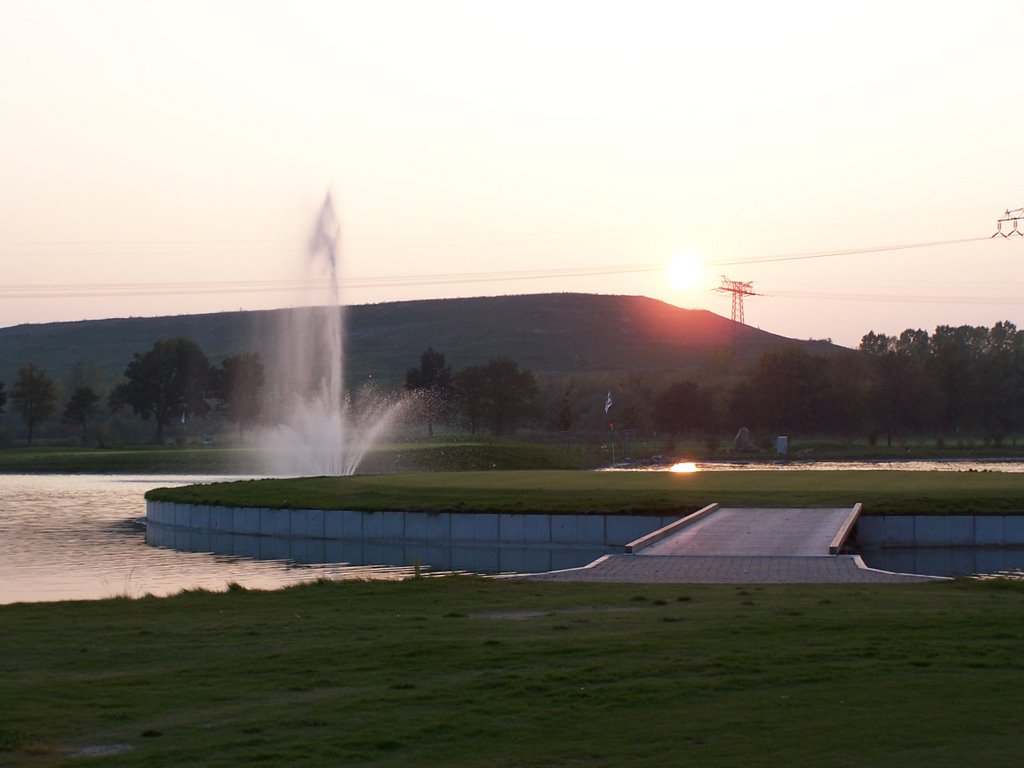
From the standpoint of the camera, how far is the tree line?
109 meters

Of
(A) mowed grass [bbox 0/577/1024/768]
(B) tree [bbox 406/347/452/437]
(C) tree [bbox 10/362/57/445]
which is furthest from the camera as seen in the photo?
(C) tree [bbox 10/362/57/445]

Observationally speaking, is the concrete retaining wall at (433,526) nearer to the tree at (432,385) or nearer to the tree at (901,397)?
the tree at (432,385)

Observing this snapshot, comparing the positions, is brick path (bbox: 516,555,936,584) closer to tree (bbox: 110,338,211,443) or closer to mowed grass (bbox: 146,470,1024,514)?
mowed grass (bbox: 146,470,1024,514)

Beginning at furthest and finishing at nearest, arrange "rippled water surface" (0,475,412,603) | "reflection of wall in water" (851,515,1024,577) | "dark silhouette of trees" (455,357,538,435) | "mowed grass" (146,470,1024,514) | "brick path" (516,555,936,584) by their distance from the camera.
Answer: "dark silhouette of trees" (455,357,538,435) → "mowed grass" (146,470,1024,514) → "reflection of wall in water" (851,515,1024,577) → "rippled water surface" (0,475,412,603) → "brick path" (516,555,936,584)

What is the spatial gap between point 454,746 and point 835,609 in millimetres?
7328

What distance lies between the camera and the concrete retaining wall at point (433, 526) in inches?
1266

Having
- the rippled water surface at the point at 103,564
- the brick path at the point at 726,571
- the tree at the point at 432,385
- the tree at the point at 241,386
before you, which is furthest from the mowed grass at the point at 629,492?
the tree at the point at 241,386

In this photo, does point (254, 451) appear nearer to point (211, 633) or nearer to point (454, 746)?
point (211, 633)

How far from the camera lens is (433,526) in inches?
1324

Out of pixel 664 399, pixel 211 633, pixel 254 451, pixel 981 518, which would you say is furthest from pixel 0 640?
pixel 664 399

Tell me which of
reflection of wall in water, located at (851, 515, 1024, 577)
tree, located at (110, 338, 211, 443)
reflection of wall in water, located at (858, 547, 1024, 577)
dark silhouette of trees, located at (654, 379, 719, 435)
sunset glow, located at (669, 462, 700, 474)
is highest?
tree, located at (110, 338, 211, 443)

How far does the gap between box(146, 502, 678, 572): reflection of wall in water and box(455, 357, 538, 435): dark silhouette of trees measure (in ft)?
230

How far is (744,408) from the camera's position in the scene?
111250 millimetres

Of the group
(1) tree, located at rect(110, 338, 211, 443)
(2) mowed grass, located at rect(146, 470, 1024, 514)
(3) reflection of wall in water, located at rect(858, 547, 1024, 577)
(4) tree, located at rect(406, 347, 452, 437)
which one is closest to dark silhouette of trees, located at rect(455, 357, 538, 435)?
(4) tree, located at rect(406, 347, 452, 437)
